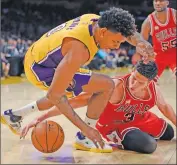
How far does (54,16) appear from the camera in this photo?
50.8 ft

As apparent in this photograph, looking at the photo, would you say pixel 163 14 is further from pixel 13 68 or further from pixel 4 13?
pixel 4 13

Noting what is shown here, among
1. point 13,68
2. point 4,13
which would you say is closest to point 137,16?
point 4,13

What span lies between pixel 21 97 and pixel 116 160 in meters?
3.32

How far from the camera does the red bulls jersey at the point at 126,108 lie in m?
3.53

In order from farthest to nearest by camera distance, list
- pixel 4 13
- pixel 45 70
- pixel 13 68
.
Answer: pixel 4 13
pixel 13 68
pixel 45 70

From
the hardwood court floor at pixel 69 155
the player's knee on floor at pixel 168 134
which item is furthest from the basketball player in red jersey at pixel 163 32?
the hardwood court floor at pixel 69 155

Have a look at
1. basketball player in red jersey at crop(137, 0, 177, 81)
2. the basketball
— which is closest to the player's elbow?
the basketball

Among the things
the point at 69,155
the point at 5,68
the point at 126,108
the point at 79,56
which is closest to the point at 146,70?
the point at 126,108

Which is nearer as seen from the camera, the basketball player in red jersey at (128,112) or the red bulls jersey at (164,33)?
the basketball player in red jersey at (128,112)

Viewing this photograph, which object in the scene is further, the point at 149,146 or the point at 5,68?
the point at 5,68

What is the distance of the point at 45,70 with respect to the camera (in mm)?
2973

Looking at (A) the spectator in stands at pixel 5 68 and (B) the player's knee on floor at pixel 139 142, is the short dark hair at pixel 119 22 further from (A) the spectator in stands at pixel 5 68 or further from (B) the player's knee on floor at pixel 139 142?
(A) the spectator in stands at pixel 5 68

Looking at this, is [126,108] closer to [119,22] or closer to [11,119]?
[11,119]

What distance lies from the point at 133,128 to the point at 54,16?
40.2ft
